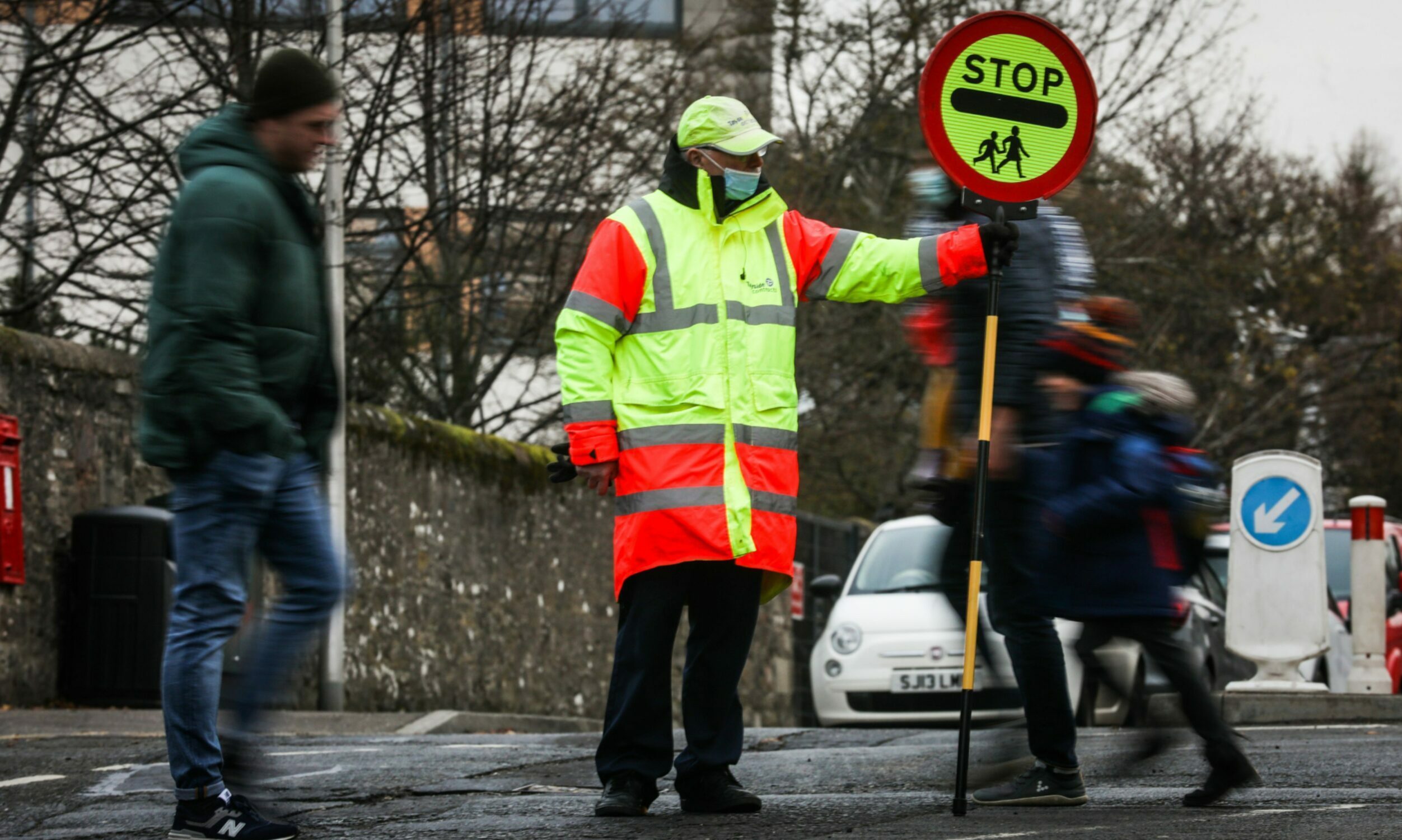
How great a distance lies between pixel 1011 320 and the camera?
216 inches

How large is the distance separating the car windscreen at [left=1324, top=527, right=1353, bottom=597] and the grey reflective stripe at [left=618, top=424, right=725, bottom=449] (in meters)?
11.0

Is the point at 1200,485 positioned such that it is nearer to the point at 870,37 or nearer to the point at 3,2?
the point at 3,2

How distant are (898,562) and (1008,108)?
7.52 meters

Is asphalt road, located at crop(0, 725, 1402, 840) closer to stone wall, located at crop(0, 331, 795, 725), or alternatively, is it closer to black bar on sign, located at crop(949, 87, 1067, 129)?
black bar on sign, located at crop(949, 87, 1067, 129)

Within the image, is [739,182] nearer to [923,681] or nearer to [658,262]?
[658,262]

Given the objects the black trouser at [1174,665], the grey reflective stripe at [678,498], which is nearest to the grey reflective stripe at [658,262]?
the grey reflective stripe at [678,498]

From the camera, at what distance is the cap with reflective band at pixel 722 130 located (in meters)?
5.25

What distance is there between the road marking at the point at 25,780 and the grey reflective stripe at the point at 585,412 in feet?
7.20

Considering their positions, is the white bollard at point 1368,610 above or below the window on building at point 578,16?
below

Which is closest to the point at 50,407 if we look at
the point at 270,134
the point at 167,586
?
the point at 167,586

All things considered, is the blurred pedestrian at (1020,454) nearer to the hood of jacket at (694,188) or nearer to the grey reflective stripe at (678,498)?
the hood of jacket at (694,188)

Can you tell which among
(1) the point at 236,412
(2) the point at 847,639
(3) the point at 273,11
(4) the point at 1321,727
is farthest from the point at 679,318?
(3) the point at 273,11

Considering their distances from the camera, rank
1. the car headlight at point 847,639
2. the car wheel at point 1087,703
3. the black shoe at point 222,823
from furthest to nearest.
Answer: the car headlight at point 847,639 < the car wheel at point 1087,703 < the black shoe at point 222,823

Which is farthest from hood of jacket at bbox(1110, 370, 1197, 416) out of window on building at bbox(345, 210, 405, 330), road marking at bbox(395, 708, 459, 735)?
window on building at bbox(345, 210, 405, 330)
